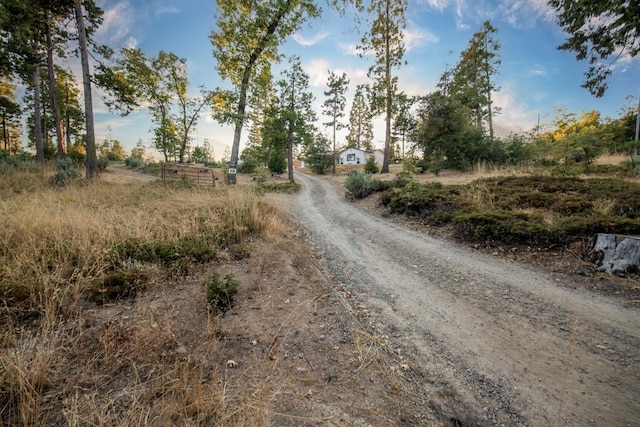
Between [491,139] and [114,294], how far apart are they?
24.2 meters

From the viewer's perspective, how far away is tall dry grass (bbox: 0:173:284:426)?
5.24 feet

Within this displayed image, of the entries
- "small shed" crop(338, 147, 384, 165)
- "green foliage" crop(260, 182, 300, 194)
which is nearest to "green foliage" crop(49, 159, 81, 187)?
"green foliage" crop(260, 182, 300, 194)

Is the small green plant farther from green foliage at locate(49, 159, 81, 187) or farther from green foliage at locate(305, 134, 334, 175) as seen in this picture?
green foliage at locate(305, 134, 334, 175)

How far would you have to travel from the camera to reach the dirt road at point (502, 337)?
1.99 metres

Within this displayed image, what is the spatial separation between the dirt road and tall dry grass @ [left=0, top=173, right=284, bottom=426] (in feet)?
6.49

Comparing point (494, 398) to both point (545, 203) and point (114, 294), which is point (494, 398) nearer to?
point (114, 294)

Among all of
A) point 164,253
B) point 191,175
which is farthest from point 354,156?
point 164,253

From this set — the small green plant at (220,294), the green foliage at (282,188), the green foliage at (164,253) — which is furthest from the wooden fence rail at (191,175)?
the small green plant at (220,294)

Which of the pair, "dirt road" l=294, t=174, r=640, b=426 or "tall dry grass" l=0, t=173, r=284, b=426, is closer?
"tall dry grass" l=0, t=173, r=284, b=426

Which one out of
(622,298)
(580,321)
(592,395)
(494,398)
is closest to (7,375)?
(494,398)

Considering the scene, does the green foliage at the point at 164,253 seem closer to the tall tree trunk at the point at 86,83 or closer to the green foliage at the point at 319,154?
the tall tree trunk at the point at 86,83

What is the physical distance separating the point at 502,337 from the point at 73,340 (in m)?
4.61

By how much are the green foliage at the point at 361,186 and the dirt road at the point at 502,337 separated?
7.81 metres

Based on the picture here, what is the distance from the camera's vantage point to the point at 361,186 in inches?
511
